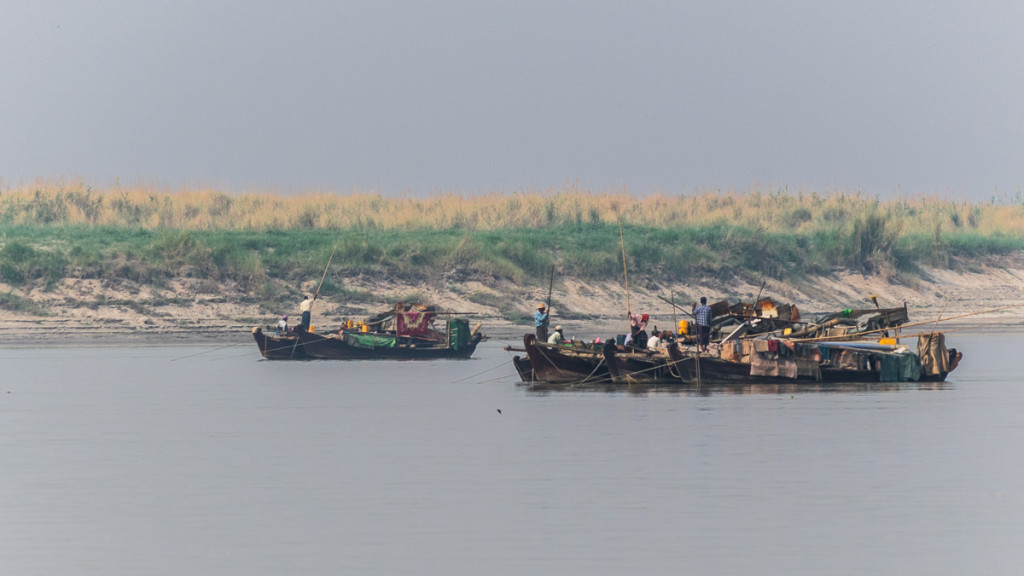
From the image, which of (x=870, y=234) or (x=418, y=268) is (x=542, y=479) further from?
(x=870, y=234)

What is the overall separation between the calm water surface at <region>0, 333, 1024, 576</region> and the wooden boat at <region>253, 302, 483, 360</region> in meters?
10.3

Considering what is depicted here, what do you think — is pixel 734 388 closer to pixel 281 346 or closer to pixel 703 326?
pixel 703 326

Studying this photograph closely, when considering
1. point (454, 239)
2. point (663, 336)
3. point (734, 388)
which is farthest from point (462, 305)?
point (734, 388)

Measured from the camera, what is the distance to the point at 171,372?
39.9 metres

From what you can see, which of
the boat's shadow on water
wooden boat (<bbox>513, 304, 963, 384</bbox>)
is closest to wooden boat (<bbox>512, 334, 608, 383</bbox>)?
wooden boat (<bbox>513, 304, 963, 384</bbox>)

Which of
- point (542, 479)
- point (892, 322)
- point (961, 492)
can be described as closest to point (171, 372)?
point (892, 322)

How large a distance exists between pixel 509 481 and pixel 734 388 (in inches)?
607

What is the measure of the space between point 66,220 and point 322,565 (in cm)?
5406

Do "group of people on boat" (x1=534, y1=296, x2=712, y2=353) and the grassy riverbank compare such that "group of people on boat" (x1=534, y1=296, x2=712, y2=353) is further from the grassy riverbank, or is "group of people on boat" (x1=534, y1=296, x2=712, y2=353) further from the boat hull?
the grassy riverbank

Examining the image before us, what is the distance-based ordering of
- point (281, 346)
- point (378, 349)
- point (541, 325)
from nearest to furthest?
point (541, 325) < point (378, 349) < point (281, 346)

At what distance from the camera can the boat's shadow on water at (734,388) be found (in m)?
→ 33.7

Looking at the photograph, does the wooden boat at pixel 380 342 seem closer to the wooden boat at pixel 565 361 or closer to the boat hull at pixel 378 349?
the boat hull at pixel 378 349

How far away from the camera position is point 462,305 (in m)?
57.7

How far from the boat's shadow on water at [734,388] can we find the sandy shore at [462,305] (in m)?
12.6
